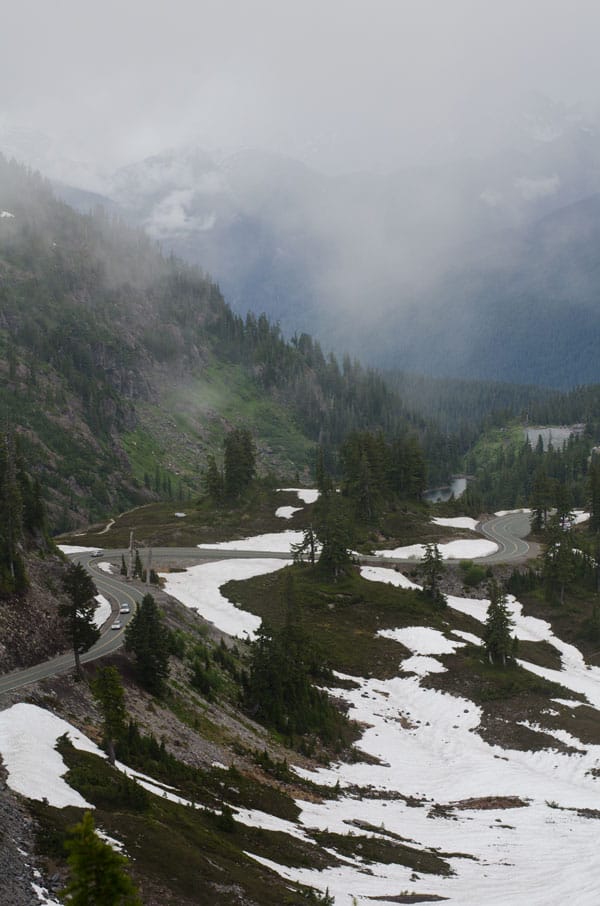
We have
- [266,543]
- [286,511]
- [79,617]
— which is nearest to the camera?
[79,617]

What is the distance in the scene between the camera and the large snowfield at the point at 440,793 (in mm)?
22459

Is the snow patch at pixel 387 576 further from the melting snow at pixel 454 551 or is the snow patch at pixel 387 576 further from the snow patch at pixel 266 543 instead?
the snow patch at pixel 266 543

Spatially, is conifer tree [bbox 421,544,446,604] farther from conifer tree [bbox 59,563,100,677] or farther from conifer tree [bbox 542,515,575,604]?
conifer tree [bbox 59,563,100,677]

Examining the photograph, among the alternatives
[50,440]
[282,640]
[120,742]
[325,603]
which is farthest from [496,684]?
[50,440]

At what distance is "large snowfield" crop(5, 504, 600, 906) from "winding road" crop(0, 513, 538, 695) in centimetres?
842

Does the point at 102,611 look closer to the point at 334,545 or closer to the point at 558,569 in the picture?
the point at 334,545

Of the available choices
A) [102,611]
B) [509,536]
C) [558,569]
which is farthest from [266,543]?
[102,611]

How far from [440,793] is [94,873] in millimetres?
33027

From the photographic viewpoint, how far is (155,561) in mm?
90625

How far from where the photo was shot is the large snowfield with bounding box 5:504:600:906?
22459mm

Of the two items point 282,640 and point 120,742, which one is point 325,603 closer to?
point 282,640

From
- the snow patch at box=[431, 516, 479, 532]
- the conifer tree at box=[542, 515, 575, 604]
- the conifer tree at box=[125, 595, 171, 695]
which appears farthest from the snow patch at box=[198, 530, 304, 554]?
the conifer tree at box=[125, 595, 171, 695]

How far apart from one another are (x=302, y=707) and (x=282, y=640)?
684 centimetres

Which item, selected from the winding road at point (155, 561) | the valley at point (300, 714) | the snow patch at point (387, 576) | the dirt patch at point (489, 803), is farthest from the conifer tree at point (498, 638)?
the winding road at point (155, 561)
